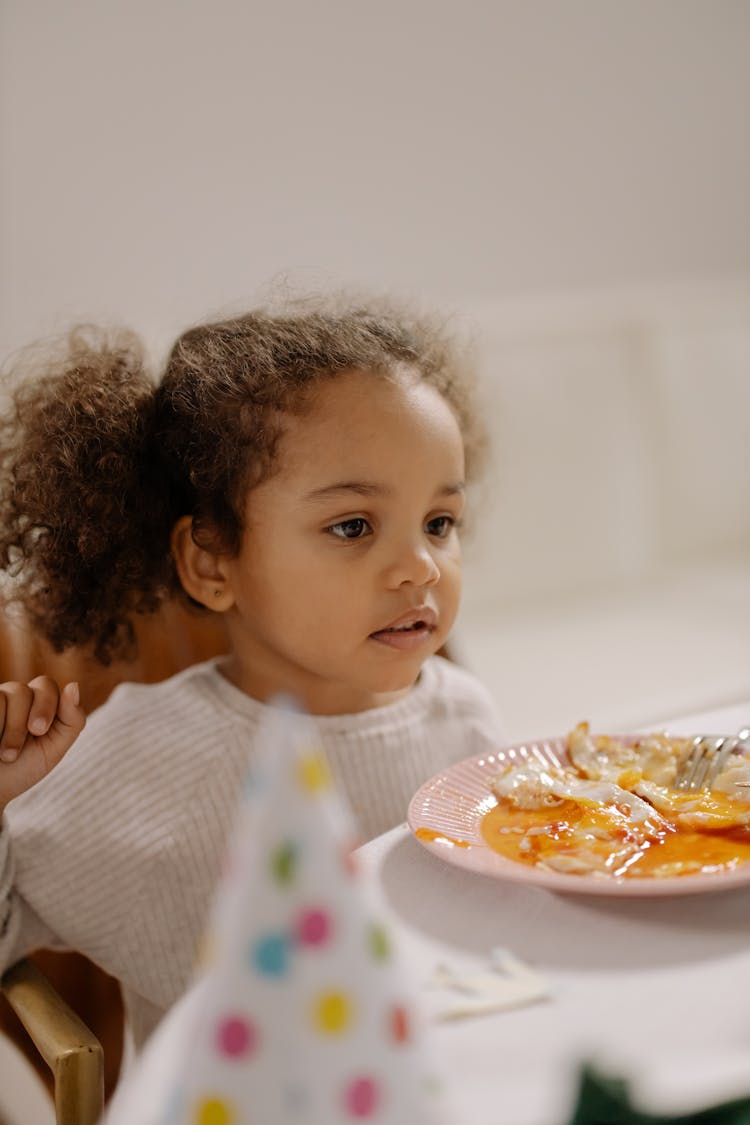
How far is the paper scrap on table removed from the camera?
2.10 ft

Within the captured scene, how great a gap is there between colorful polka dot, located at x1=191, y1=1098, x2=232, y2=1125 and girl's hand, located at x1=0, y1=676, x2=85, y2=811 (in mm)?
646

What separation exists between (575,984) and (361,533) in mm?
525

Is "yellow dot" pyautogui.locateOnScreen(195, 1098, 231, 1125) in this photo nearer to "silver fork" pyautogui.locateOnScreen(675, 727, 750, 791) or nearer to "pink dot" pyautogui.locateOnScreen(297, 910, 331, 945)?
"pink dot" pyautogui.locateOnScreen(297, 910, 331, 945)

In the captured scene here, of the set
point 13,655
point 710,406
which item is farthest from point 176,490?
point 710,406

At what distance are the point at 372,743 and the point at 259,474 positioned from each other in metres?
0.30

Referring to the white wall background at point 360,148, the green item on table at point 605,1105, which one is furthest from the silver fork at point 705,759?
the white wall background at point 360,148

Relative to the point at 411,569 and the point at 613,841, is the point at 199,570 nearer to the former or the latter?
the point at 411,569

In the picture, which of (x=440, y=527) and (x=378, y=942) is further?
(x=440, y=527)

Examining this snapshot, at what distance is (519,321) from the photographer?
290 cm

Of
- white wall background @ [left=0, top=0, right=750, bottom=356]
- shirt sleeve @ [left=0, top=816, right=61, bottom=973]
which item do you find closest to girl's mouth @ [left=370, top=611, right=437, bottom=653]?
shirt sleeve @ [left=0, top=816, right=61, bottom=973]

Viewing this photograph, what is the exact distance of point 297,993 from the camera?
17.9 inches

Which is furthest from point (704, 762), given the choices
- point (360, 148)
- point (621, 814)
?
point (360, 148)

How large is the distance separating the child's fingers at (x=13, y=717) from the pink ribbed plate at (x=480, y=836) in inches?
14.6

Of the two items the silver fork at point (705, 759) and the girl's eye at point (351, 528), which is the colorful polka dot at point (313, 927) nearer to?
the silver fork at point (705, 759)
